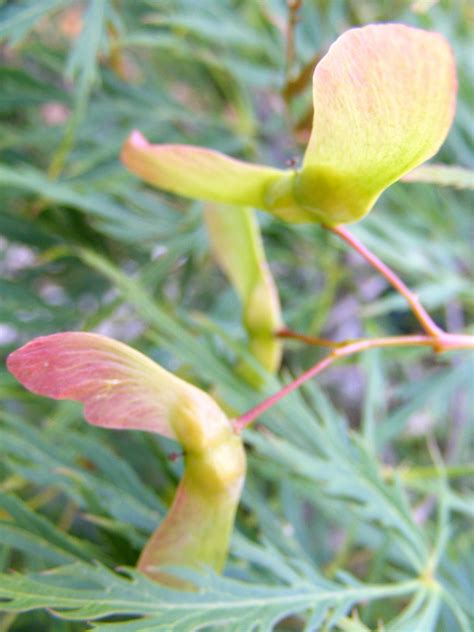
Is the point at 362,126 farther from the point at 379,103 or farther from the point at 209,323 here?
the point at 209,323

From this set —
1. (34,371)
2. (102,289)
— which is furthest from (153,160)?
(102,289)

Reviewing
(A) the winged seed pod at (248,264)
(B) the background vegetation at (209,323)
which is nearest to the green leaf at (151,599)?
(B) the background vegetation at (209,323)

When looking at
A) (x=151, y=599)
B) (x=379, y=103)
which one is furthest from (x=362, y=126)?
(x=151, y=599)

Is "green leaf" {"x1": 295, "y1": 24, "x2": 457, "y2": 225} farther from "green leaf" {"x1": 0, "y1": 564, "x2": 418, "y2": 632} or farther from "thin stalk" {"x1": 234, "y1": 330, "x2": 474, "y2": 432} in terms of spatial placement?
"green leaf" {"x1": 0, "y1": 564, "x2": 418, "y2": 632}

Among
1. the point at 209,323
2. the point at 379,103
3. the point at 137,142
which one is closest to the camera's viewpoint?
the point at 379,103

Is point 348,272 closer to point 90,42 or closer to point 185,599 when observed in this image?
point 90,42

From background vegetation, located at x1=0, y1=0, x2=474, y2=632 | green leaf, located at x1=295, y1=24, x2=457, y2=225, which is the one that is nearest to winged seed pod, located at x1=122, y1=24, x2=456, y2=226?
green leaf, located at x1=295, y1=24, x2=457, y2=225
